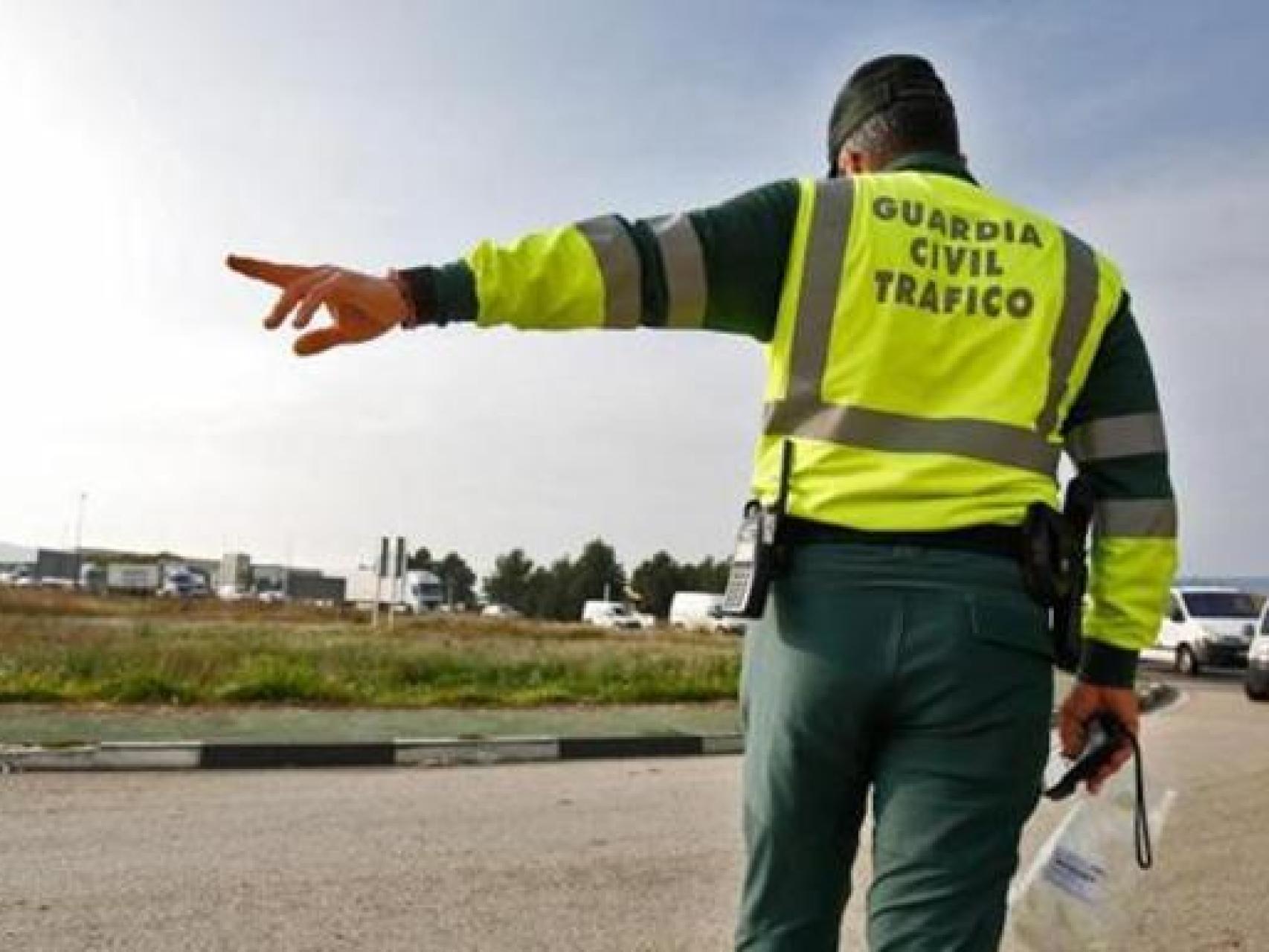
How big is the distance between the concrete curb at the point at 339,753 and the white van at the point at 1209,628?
21017 mm

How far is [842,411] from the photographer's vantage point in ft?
7.50

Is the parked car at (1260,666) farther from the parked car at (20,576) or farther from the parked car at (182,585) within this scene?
the parked car at (20,576)

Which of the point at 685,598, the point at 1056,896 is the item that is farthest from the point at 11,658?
the point at 685,598

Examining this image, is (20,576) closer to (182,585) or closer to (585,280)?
(182,585)

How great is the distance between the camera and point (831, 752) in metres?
2.22

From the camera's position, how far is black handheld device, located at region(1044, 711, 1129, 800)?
2.58 m

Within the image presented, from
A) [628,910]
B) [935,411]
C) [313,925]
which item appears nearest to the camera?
[935,411]

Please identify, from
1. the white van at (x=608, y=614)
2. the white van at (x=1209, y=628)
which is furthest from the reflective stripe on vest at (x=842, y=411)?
the white van at (x=608, y=614)

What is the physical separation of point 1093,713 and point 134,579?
106 m

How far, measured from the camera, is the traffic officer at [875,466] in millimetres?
2170

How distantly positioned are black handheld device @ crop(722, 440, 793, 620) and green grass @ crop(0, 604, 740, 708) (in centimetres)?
1208

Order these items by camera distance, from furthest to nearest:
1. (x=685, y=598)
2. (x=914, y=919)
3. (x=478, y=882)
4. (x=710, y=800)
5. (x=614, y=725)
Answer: (x=685, y=598), (x=614, y=725), (x=710, y=800), (x=478, y=882), (x=914, y=919)

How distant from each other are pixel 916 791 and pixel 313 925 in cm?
340

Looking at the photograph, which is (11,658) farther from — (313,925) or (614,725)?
(313,925)
